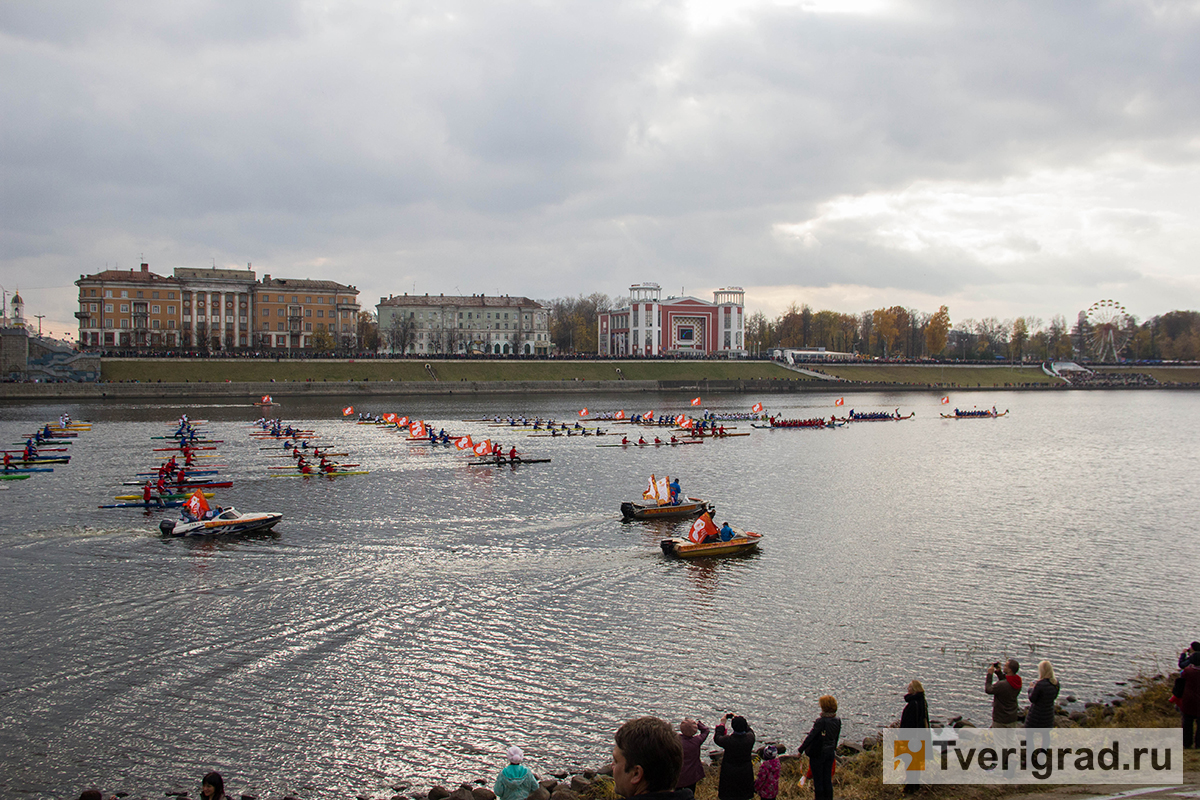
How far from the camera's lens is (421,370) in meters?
128

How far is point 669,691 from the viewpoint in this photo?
19.1m

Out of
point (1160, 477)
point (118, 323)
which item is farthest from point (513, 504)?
point (118, 323)

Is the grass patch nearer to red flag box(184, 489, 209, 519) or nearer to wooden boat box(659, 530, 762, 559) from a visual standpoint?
red flag box(184, 489, 209, 519)

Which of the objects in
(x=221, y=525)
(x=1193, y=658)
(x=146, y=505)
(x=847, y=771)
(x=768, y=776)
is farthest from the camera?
(x=146, y=505)

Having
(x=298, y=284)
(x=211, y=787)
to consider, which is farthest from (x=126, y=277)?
(x=211, y=787)

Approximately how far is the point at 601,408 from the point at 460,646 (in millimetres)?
82227

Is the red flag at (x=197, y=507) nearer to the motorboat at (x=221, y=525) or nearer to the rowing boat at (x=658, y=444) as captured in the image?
the motorboat at (x=221, y=525)

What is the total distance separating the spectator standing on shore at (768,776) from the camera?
12.0 meters

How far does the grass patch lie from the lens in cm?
11319

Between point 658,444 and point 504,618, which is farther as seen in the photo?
point 658,444

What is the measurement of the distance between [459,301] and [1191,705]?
183593 mm

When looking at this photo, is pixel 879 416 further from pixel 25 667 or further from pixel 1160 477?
pixel 25 667

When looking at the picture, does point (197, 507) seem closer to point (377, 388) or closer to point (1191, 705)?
point (1191, 705)

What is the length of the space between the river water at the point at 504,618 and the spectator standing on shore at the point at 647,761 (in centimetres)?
1142
